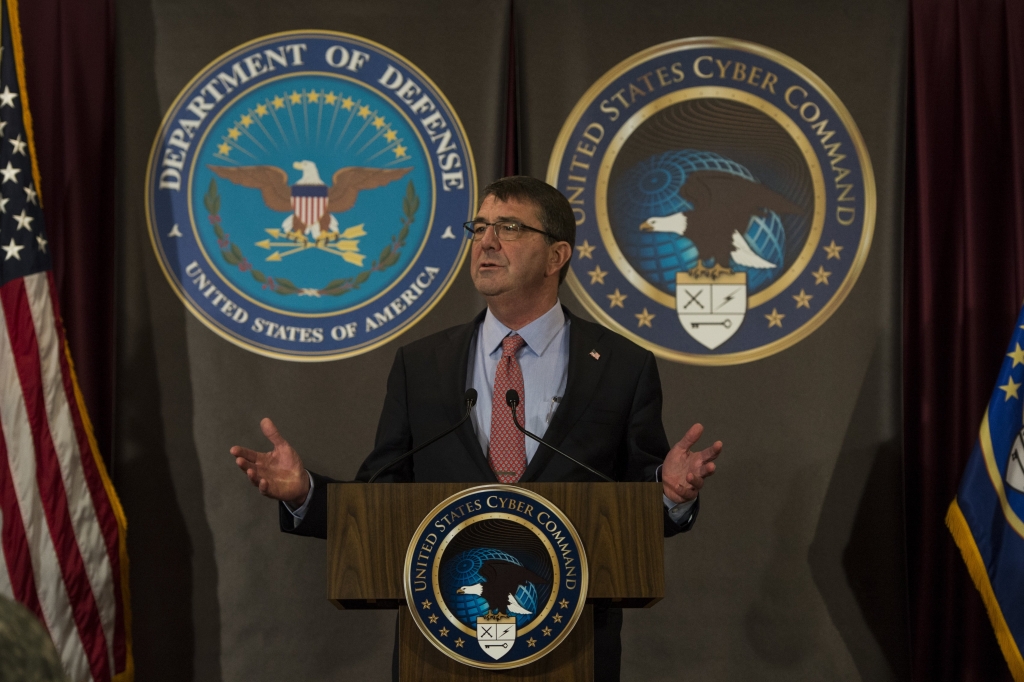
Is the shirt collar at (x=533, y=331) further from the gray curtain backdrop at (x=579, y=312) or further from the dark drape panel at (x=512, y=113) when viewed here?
the dark drape panel at (x=512, y=113)

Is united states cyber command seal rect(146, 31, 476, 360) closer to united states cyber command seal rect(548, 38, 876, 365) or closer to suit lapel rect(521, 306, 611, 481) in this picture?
united states cyber command seal rect(548, 38, 876, 365)

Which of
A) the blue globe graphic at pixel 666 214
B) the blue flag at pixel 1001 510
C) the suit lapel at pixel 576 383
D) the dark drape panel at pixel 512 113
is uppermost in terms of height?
the dark drape panel at pixel 512 113

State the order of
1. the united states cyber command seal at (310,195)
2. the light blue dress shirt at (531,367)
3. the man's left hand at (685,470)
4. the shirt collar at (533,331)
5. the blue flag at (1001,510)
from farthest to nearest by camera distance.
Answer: the united states cyber command seal at (310,195)
the blue flag at (1001,510)
the shirt collar at (533,331)
the light blue dress shirt at (531,367)
the man's left hand at (685,470)

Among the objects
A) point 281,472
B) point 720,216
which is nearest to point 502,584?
point 281,472

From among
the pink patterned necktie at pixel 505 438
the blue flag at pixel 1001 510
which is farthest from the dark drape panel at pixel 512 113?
the blue flag at pixel 1001 510

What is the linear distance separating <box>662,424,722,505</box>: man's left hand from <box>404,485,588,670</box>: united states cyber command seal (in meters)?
0.34

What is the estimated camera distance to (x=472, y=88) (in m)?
3.89

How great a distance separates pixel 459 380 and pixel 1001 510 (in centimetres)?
200

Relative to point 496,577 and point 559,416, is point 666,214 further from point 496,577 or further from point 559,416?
point 496,577

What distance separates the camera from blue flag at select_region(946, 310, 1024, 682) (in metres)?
3.23

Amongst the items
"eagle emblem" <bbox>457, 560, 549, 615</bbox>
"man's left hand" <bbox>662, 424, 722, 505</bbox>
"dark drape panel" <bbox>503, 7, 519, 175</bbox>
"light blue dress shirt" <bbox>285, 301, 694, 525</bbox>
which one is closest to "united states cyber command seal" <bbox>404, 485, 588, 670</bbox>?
"eagle emblem" <bbox>457, 560, 549, 615</bbox>

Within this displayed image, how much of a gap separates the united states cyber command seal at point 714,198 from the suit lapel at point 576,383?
1.31 metres

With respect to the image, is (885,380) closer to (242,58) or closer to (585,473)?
(585,473)

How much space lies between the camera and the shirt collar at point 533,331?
2506mm
